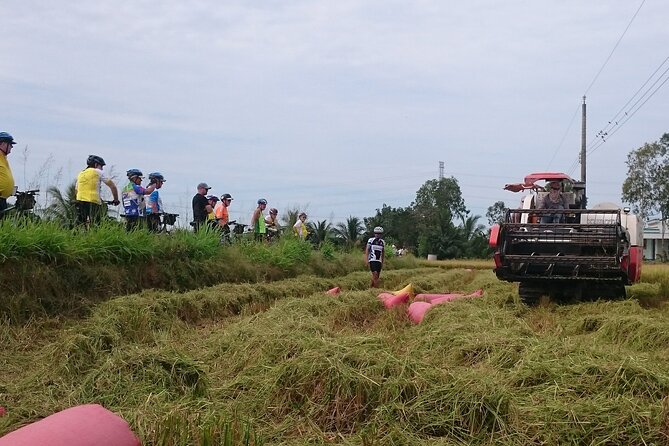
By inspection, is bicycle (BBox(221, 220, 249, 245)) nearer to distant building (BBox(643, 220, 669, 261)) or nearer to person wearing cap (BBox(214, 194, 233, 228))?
person wearing cap (BBox(214, 194, 233, 228))

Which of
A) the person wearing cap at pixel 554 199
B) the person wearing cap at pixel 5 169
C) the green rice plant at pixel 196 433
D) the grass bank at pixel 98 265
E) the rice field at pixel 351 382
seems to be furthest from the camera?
the person wearing cap at pixel 554 199

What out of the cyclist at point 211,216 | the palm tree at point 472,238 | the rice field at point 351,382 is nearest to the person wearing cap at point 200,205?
the cyclist at point 211,216

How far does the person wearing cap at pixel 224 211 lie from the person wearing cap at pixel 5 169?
20.9 ft

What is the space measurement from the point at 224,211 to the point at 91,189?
519 cm

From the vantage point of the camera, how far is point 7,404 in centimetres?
429

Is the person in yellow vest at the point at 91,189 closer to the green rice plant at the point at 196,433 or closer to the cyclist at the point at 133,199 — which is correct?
the cyclist at the point at 133,199

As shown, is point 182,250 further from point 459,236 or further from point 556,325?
point 459,236

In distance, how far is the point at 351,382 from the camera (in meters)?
4.11

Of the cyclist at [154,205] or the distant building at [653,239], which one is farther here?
the distant building at [653,239]

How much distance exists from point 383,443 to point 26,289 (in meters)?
5.30

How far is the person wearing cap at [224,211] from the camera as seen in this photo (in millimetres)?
14619

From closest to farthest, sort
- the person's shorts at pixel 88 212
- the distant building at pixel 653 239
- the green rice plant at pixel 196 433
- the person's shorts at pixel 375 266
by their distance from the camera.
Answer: the green rice plant at pixel 196 433 → the person's shorts at pixel 88 212 → the person's shorts at pixel 375 266 → the distant building at pixel 653 239

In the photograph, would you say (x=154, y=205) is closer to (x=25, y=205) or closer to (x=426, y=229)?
(x=25, y=205)

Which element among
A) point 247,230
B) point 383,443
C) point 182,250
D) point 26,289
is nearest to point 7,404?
point 383,443
